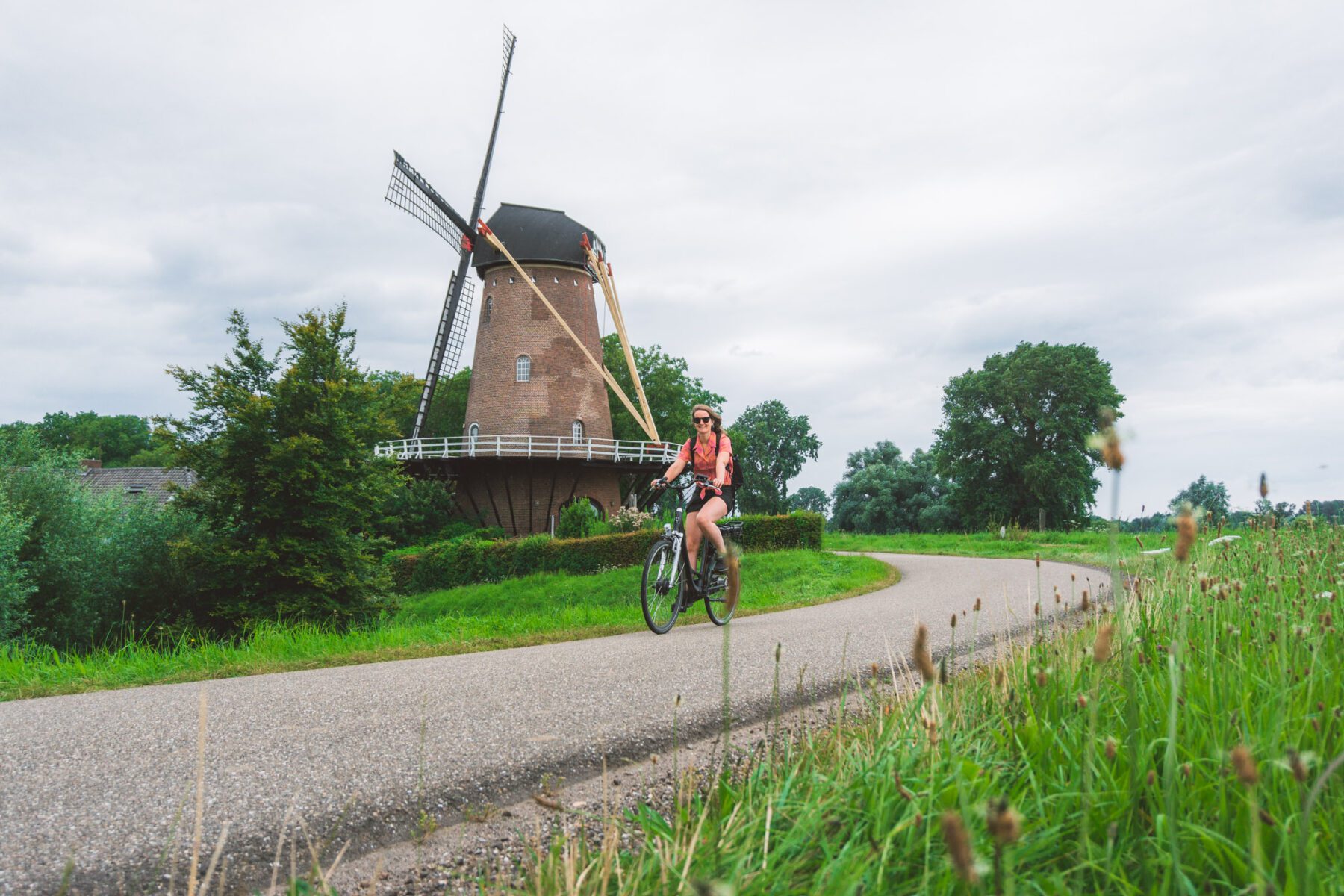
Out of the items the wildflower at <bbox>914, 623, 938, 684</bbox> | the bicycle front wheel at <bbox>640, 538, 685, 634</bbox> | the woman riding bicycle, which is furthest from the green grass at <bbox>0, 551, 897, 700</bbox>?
the wildflower at <bbox>914, 623, 938, 684</bbox>

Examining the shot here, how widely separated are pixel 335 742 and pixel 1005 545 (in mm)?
21408

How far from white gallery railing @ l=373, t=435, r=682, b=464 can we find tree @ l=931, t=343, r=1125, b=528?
17.5 metres

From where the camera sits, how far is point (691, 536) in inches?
294

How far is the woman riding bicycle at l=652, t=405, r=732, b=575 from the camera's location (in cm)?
740

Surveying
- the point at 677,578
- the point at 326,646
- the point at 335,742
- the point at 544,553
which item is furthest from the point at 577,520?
the point at 335,742

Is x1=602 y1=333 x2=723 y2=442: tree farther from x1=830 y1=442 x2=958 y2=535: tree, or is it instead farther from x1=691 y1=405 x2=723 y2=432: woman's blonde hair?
x1=691 y1=405 x2=723 y2=432: woman's blonde hair

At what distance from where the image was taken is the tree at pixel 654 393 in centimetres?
3806

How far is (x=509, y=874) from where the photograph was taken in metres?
2.21

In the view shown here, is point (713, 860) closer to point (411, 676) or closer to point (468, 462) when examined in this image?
point (411, 676)

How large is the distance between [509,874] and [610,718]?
146 cm

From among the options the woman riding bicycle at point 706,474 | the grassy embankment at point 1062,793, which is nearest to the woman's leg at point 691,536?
the woman riding bicycle at point 706,474

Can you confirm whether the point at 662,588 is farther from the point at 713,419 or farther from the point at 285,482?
the point at 285,482

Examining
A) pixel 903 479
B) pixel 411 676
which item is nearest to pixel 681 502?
pixel 411 676

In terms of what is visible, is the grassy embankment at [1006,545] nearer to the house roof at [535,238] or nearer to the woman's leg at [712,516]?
the woman's leg at [712,516]
